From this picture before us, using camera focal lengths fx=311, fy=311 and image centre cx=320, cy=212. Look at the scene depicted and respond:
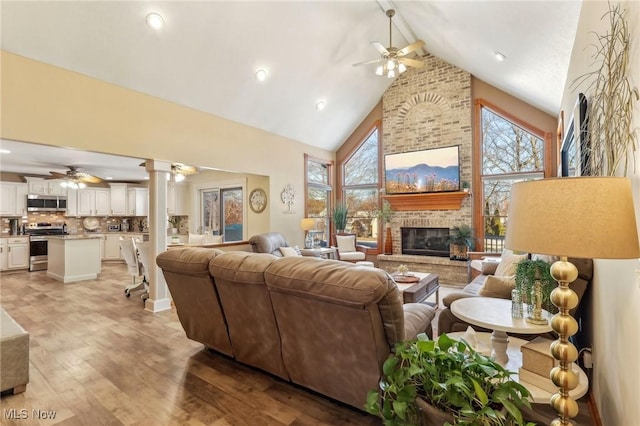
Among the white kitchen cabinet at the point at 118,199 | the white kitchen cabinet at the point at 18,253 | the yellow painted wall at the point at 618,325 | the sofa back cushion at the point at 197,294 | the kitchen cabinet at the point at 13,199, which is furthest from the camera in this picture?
the white kitchen cabinet at the point at 118,199

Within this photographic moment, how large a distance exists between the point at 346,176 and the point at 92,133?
547cm

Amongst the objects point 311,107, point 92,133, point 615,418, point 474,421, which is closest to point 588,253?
point 474,421

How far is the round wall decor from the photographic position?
6383 millimetres

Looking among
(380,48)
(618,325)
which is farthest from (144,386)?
(380,48)

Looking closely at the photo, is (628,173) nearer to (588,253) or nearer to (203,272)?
(588,253)

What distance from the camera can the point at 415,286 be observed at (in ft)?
12.4

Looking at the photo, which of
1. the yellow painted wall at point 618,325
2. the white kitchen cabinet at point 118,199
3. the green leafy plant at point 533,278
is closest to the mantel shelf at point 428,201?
the yellow painted wall at point 618,325

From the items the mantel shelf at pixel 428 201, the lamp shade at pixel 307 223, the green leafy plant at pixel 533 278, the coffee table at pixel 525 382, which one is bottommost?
the coffee table at pixel 525 382

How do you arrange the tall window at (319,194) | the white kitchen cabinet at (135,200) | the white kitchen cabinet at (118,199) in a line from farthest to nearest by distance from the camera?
1. the white kitchen cabinet at (135,200)
2. the white kitchen cabinet at (118,199)
3. the tall window at (319,194)

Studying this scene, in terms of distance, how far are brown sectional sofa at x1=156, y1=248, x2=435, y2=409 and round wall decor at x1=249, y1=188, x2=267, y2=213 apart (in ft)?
12.1

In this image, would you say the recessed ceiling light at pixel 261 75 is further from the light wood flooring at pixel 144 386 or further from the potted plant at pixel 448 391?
the potted plant at pixel 448 391

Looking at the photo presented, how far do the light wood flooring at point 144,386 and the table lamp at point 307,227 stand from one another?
3.38m

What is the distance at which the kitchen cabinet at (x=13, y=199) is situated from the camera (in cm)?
762

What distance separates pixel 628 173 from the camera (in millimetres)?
1316
